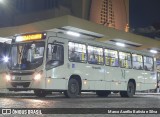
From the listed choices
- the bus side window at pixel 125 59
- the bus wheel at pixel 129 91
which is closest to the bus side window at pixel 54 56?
the bus side window at pixel 125 59

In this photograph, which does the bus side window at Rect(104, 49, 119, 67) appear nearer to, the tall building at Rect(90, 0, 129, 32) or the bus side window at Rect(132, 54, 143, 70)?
the bus side window at Rect(132, 54, 143, 70)

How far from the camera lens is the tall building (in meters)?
45.8

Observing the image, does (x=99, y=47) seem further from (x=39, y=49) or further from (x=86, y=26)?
(x=86, y=26)

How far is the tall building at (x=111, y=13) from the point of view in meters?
45.8

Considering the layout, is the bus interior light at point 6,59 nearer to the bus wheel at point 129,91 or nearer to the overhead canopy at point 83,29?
the bus wheel at point 129,91

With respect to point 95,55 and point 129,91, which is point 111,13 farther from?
point 95,55

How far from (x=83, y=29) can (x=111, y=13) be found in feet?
76.7

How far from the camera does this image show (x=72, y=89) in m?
16.5

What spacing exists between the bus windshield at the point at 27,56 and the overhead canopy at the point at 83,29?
823 cm

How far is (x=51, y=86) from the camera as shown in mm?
15367

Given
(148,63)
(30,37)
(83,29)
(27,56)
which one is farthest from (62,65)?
(83,29)

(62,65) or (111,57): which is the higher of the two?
(111,57)

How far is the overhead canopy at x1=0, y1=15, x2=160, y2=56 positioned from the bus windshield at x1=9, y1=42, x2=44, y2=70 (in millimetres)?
8233

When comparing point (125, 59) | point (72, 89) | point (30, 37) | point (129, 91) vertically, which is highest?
point (30, 37)
